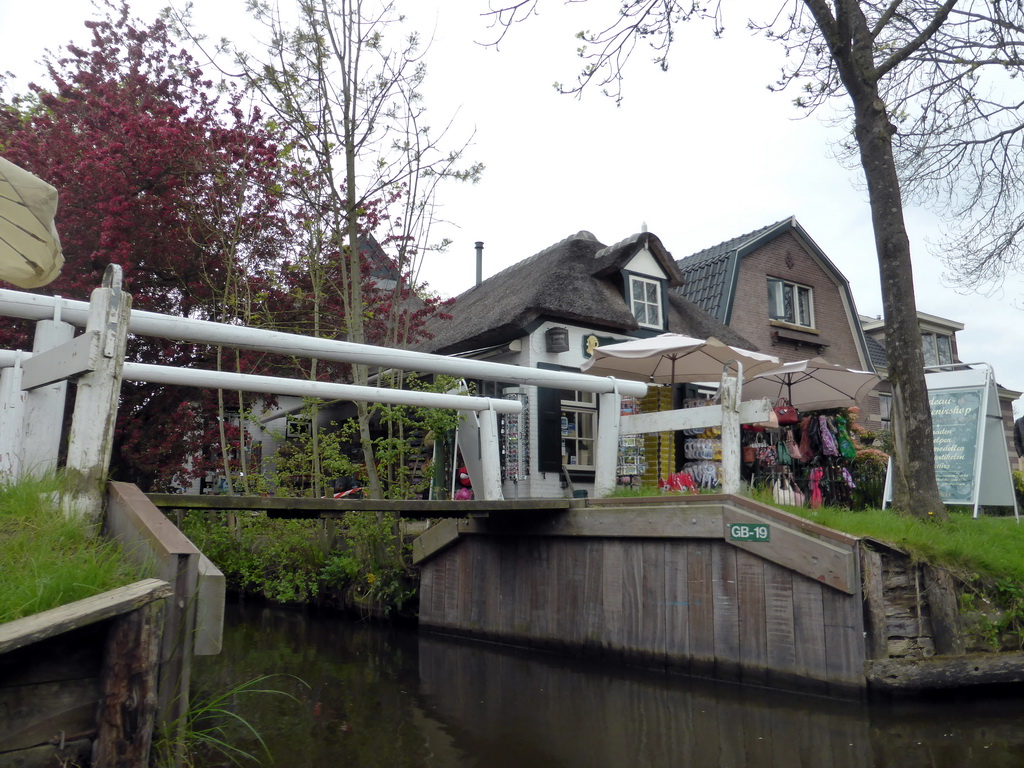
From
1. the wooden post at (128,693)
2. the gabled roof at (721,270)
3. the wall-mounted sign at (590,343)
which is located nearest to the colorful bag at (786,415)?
the wall-mounted sign at (590,343)

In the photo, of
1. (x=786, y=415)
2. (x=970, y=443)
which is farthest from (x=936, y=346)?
(x=970, y=443)

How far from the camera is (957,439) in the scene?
30.1ft

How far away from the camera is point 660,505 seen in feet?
23.1

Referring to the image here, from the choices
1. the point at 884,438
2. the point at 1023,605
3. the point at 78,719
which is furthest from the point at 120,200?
the point at 884,438

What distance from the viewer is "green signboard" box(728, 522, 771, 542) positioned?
6203mm

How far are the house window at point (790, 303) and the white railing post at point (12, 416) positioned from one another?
588 inches

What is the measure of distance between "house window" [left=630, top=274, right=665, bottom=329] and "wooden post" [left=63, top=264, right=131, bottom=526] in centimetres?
Result: 1125

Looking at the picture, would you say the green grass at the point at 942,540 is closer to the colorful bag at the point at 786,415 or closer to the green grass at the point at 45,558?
the colorful bag at the point at 786,415

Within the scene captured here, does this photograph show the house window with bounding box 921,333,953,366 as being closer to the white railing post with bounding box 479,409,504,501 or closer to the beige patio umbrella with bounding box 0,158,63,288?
the white railing post with bounding box 479,409,504,501

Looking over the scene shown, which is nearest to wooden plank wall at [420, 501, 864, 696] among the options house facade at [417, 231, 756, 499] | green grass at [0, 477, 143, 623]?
house facade at [417, 231, 756, 499]

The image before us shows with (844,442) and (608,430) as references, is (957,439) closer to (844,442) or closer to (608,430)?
(844,442)

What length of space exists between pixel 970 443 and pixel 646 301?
6.27m

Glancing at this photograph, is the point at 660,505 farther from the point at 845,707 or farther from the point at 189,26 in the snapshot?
the point at 189,26

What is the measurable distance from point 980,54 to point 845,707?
7.82 meters
